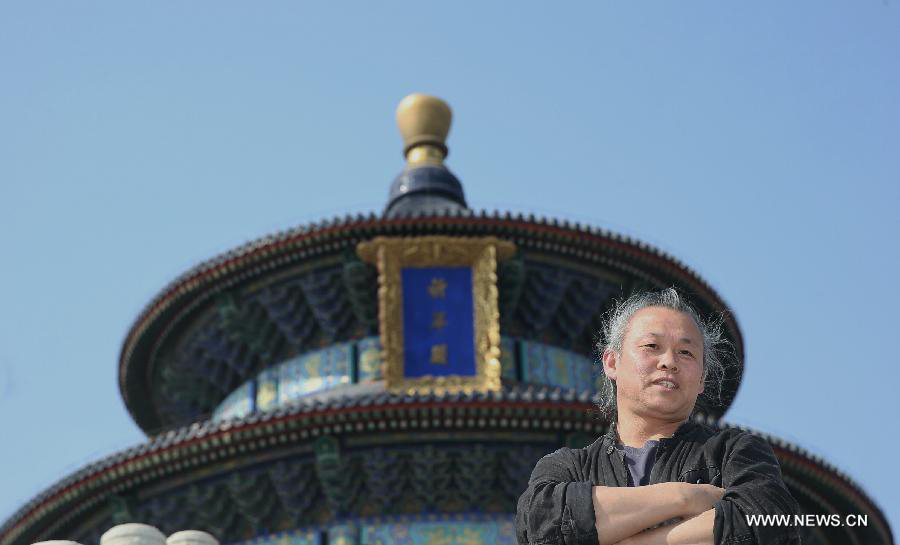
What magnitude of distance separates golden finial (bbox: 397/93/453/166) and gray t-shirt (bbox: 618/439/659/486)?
1889cm

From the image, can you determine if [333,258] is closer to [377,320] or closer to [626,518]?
[377,320]

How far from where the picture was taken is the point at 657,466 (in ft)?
14.1

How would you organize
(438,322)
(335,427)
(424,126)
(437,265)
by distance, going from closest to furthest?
(335,427) → (438,322) → (437,265) → (424,126)

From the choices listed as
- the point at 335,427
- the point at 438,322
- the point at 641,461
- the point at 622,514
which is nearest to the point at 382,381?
the point at 438,322

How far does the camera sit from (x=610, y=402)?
182 inches

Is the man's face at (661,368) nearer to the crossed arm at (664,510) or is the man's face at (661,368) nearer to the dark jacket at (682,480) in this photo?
the dark jacket at (682,480)

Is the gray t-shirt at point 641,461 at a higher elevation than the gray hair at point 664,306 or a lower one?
lower

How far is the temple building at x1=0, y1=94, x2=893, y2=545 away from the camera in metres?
17.0

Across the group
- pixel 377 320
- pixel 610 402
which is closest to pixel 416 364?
pixel 377 320

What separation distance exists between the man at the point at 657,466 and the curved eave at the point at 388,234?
15127 millimetres

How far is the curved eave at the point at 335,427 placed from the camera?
1653cm

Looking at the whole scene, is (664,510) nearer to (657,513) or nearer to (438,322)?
(657,513)

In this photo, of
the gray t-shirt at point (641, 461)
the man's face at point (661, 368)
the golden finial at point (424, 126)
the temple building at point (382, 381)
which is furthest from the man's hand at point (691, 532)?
the golden finial at point (424, 126)

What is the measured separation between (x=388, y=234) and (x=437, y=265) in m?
0.79
